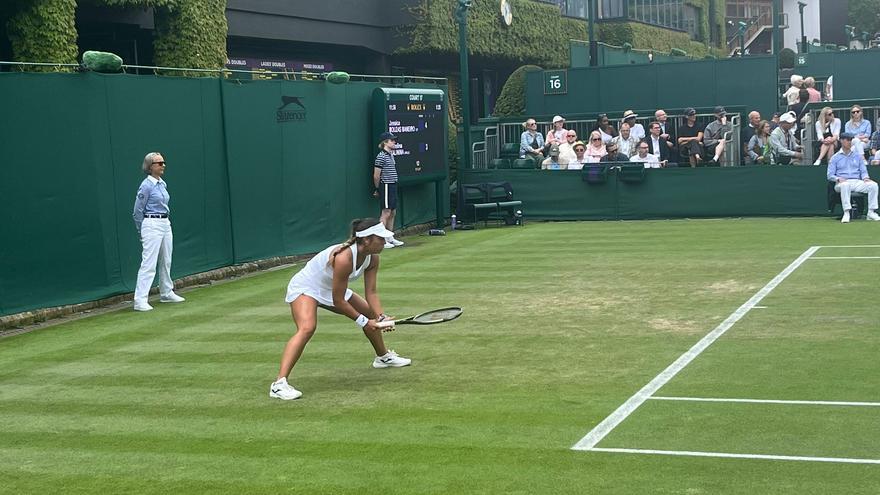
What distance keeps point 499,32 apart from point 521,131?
1158 cm

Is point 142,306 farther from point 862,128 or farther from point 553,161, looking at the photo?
point 862,128

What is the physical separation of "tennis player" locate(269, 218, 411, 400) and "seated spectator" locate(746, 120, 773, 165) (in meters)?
17.1

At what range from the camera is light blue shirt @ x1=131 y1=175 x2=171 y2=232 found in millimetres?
15930

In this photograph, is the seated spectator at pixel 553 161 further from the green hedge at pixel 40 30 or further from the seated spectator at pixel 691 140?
the green hedge at pixel 40 30

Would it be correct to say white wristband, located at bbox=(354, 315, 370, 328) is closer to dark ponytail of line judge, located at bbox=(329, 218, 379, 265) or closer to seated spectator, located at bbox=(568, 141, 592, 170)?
dark ponytail of line judge, located at bbox=(329, 218, 379, 265)

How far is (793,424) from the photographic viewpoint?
8664mm

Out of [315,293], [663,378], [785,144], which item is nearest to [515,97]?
[785,144]

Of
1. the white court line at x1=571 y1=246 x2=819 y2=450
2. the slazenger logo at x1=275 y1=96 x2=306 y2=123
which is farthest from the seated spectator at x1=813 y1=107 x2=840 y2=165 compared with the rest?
the slazenger logo at x1=275 y1=96 x2=306 y2=123

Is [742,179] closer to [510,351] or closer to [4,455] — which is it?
[510,351]

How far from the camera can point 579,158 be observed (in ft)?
88.9

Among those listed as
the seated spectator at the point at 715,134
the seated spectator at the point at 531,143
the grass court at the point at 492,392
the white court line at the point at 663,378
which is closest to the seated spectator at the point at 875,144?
the seated spectator at the point at 715,134

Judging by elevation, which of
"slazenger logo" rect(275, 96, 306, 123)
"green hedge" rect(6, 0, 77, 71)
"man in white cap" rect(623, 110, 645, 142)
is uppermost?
"green hedge" rect(6, 0, 77, 71)

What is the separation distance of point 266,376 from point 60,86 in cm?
654

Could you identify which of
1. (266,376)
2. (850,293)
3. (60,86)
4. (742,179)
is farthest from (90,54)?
(742,179)
